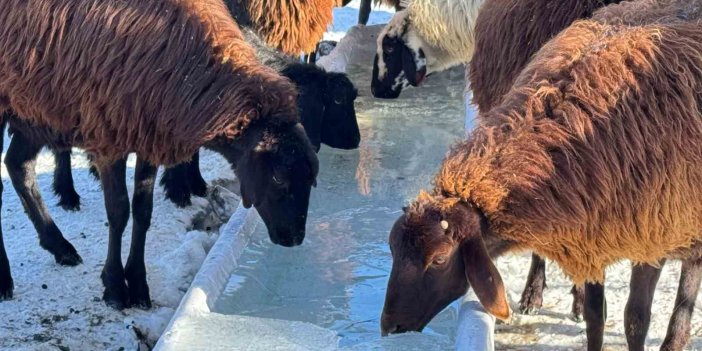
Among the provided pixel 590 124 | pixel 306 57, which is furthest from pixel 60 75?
pixel 306 57

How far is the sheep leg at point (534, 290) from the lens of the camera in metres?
4.67

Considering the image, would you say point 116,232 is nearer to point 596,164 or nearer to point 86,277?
point 86,277

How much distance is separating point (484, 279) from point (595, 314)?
0.77 m

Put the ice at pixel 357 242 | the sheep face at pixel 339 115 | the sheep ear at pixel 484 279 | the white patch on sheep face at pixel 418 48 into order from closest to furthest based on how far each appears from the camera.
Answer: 1. the sheep ear at pixel 484 279
2. the ice at pixel 357 242
3. the sheep face at pixel 339 115
4. the white patch on sheep face at pixel 418 48

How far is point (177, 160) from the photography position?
4406 mm

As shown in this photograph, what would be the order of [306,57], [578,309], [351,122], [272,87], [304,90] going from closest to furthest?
[272,87], [578,309], [304,90], [351,122], [306,57]

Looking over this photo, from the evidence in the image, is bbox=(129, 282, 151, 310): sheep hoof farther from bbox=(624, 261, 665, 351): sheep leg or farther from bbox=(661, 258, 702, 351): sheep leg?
bbox=(661, 258, 702, 351): sheep leg

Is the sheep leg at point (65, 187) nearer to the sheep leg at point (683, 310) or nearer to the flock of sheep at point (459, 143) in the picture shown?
the flock of sheep at point (459, 143)

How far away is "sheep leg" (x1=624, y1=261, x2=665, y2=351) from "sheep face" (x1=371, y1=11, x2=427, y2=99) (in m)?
3.82

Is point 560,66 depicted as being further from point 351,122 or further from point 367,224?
point 351,122

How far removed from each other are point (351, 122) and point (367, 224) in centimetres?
111

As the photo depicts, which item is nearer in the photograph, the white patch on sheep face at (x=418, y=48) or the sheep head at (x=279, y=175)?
the sheep head at (x=279, y=175)

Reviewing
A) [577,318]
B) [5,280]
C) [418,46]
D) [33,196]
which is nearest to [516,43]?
[577,318]

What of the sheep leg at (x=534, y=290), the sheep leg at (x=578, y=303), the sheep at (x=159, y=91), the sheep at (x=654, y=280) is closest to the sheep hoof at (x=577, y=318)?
the sheep leg at (x=578, y=303)
